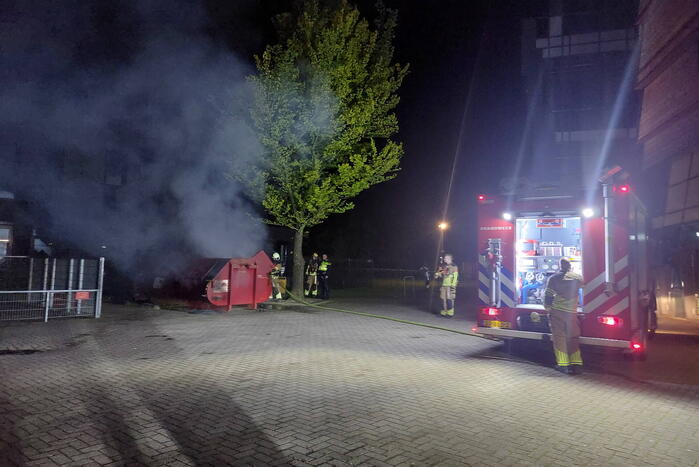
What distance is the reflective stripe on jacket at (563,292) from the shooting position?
250 inches

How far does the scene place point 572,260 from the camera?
759cm

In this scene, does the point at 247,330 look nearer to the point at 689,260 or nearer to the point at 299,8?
the point at 299,8

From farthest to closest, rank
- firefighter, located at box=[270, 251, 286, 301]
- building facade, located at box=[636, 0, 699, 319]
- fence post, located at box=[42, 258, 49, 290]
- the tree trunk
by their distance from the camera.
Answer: the tree trunk, firefighter, located at box=[270, 251, 286, 301], building facade, located at box=[636, 0, 699, 319], fence post, located at box=[42, 258, 49, 290]

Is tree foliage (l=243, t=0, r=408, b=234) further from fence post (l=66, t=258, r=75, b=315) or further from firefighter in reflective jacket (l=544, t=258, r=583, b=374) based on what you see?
firefighter in reflective jacket (l=544, t=258, r=583, b=374)

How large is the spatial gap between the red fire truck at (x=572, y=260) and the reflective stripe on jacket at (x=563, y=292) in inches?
15.0

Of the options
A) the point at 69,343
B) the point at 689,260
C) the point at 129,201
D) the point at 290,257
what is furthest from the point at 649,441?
the point at 290,257

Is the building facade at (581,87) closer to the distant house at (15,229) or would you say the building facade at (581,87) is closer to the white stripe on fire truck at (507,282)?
the white stripe on fire truck at (507,282)

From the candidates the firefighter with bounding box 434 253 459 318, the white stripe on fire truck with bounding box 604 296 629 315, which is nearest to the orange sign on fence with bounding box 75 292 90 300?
the firefighter with bounding box 434 253 459 318

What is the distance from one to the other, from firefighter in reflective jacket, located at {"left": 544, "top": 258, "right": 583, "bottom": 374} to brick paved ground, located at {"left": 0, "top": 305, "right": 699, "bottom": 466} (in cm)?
29

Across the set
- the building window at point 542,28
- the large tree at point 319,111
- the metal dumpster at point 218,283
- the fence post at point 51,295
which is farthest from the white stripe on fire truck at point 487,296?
the building window at point 542,28

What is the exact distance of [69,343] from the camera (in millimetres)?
7496

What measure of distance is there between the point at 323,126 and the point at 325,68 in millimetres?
1808

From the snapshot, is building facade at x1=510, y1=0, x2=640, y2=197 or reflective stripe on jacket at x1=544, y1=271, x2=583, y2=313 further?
building facade at x1=510, y1=0, x2=640, y2=197

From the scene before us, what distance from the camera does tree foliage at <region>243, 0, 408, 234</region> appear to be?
14.1m
